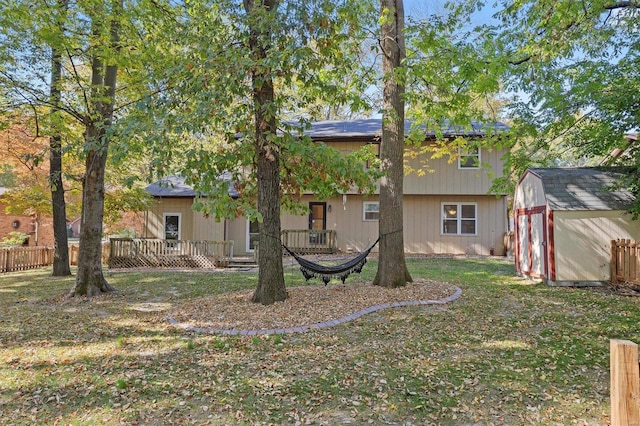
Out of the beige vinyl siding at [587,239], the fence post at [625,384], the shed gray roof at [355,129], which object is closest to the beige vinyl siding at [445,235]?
the shed gray roof at [355,129]

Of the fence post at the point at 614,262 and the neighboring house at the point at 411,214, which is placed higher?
the neighboring house at the point at 411,214

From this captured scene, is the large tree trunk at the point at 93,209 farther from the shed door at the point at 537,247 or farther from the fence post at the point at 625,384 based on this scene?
the shed door at the point at 537,247

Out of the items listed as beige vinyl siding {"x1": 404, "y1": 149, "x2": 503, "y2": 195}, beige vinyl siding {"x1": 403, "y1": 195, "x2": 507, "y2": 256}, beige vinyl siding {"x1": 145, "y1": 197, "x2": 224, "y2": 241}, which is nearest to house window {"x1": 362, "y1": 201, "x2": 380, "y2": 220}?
beige vinyl siding {"x1": 403, "y1": 195, "x2": 507, "y2": 256}

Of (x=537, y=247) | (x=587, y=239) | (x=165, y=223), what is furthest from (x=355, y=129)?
(x=587, y=239)

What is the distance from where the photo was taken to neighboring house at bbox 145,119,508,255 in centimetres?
1631

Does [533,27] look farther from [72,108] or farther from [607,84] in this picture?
[72,108]

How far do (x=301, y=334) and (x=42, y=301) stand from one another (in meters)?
5.80

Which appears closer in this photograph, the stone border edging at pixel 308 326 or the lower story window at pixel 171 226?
the stone border edging at pixel 308 326

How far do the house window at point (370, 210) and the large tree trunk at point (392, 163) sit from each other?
29.5 ft

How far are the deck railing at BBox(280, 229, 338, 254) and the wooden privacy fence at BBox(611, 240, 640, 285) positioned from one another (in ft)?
31.6

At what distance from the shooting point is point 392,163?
26.0 feet

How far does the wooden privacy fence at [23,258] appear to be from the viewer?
13.5 meters

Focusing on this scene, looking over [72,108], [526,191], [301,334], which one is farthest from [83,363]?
[526,191]

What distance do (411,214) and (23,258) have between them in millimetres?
14845
